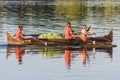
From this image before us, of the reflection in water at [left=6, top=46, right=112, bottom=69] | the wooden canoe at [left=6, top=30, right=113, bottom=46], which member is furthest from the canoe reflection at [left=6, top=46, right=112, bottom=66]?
the wooden canoe at [left=6, top=30, right=113, bottom=46]

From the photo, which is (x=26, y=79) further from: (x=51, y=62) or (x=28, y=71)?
(x=51, y=62)

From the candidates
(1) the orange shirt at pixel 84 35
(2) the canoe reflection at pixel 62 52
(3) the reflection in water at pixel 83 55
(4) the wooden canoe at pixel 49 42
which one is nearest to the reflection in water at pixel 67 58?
(2) the canoe reflection at pixel 62 52

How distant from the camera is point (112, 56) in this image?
3938cm

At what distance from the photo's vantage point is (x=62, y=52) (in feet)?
136

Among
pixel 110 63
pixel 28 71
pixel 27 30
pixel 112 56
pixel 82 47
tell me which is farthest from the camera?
pixel 27 30

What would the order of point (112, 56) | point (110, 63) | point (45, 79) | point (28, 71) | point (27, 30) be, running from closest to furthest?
point (45, 79)
point (28, 71)
point (110, 63)
point (112, 56)
point (27, 30)

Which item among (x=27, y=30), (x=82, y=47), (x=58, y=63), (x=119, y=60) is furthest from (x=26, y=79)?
(x=27, y=30)

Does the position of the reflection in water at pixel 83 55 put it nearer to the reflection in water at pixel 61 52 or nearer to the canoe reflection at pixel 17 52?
the reflection in water at pixel 61 52

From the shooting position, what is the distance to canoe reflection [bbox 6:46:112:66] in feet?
125

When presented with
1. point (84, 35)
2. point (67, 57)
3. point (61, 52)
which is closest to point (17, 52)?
point (61, 52)

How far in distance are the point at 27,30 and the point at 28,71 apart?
32.3 metres

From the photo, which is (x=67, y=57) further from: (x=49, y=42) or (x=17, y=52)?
(x=49, y=42)

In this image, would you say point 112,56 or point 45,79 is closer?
point 45,79

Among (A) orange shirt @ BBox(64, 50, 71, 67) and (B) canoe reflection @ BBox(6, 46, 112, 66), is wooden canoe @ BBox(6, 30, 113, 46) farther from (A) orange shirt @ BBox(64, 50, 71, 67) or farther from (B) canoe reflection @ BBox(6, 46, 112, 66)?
(A) orange shirt @ BBox(64, 50, 71, 67)
